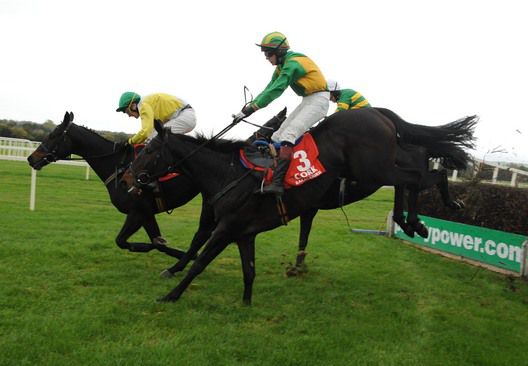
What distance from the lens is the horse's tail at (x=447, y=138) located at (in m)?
6.08

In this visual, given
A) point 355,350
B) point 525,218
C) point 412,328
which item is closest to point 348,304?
point 412,328

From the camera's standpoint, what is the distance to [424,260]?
301 inches

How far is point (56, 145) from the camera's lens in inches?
263

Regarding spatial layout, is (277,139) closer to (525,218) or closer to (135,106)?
(135,106)

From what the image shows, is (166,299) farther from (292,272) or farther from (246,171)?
(292,272)

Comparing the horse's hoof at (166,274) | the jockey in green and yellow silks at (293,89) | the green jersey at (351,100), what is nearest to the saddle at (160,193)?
the horse's hoof at (166,274)

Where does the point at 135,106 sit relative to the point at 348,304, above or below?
above

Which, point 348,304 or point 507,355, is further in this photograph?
point 348,304

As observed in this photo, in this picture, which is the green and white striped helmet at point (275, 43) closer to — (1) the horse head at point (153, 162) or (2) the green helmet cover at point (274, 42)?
(2) the green helmet cover at point (274, 42)

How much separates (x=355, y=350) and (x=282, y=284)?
82.6 inches

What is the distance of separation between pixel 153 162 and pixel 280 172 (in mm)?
1267

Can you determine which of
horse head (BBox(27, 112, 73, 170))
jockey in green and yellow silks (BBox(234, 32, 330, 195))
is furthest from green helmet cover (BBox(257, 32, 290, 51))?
horse head (BBox(27, 112, 73, 170))

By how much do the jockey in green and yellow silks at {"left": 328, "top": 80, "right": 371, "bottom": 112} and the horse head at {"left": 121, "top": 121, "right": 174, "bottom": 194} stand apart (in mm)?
2695

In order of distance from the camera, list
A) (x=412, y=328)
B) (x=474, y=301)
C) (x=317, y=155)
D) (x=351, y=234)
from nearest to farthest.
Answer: (x=412, y=328)
(x=317, y=155)
(x=474, y=301)
(x=351, y=234)
